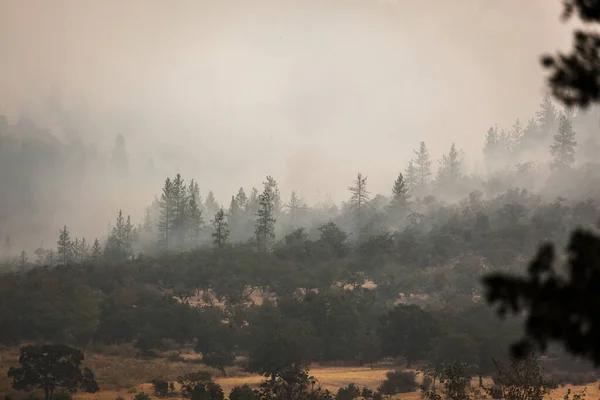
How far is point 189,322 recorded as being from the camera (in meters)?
66.6

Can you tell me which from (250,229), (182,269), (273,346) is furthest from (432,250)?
(250,229)

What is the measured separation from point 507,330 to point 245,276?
38.4 metres

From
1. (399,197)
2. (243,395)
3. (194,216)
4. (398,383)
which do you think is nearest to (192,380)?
(243,395)

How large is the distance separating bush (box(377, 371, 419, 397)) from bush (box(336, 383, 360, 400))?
2.05m

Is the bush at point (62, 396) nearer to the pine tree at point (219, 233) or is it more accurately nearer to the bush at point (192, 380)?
the bush at point (192, 380)

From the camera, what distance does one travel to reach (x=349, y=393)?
45.5 meters

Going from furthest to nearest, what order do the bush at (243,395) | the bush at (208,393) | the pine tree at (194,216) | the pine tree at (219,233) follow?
the pine tree at (194,216) < the pine tree at (219,233) < the bush at (208,393) < the bush at (243,395)

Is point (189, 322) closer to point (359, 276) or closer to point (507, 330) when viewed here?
point (359, 276)

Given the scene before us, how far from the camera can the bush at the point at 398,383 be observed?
47406 millimetres

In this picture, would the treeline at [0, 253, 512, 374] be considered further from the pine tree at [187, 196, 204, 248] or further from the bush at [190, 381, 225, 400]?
the pine tree at [187, 196, 204, 248]

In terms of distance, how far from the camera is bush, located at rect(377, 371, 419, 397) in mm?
47406

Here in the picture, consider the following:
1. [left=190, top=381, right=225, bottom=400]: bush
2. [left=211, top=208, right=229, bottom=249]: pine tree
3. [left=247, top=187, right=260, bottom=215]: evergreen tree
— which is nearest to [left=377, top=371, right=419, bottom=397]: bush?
[left=190, top=381, right=225, bottom=400]: bush

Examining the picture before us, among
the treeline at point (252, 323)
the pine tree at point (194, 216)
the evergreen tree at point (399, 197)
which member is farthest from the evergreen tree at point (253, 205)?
the treeline at point (252, 323)

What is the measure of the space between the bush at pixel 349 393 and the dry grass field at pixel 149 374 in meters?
1.96
